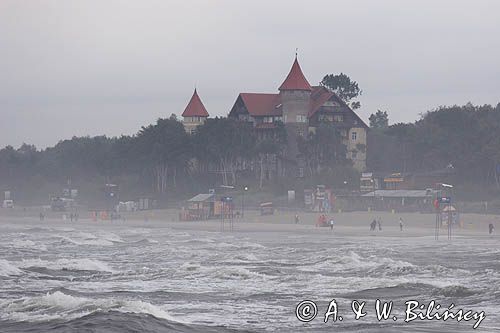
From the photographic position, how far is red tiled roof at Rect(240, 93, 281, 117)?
330ft

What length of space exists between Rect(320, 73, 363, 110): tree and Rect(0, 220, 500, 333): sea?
54.2 meters

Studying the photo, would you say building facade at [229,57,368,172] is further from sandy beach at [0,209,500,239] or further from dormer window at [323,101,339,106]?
sandy beach at [0,209,500,239]

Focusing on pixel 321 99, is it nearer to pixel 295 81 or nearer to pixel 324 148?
pixel 295 81

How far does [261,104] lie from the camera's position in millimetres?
102062

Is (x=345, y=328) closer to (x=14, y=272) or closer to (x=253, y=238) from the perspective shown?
(x=14, y=272)

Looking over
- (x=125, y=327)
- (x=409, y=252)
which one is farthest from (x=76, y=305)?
(x=409, y=252)

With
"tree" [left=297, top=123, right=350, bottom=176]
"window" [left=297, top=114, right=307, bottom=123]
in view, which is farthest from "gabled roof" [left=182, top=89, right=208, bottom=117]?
"tree" [left=297, top=123, right=350, bottom=176]

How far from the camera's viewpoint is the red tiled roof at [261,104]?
100500 mm

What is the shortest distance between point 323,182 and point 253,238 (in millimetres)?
28132

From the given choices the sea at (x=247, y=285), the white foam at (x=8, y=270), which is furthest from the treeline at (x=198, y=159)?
the white foam at (x=8, y=270)

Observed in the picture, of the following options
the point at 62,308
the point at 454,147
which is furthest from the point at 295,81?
the point at 62,308

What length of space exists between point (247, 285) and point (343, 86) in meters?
80.1

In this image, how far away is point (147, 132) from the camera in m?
102

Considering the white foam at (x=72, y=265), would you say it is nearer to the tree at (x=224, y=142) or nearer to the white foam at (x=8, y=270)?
the white foam at (x=8, y=270)
